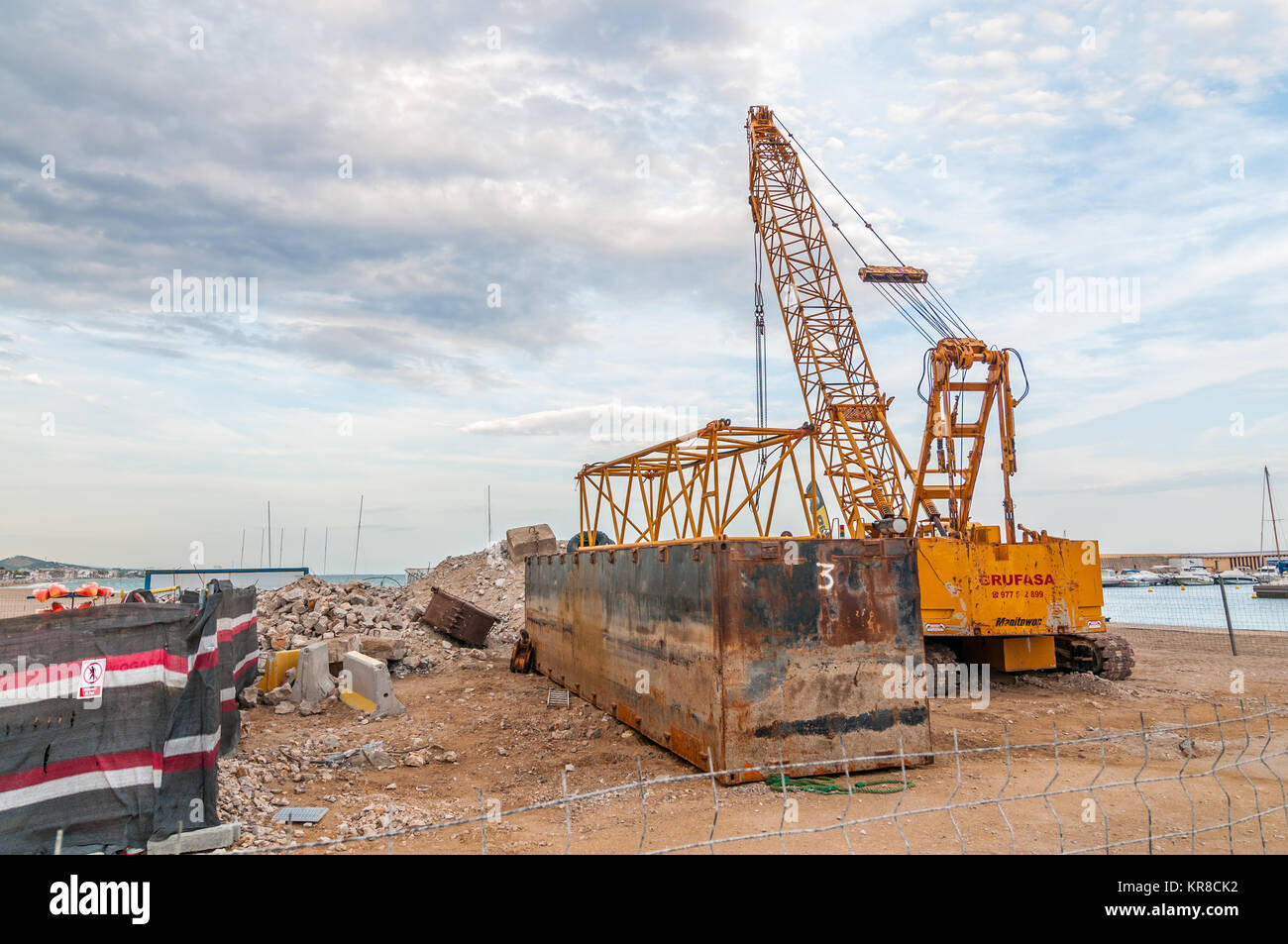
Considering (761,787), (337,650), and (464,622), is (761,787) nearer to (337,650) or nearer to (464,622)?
(337,650)

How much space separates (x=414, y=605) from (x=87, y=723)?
16235mm

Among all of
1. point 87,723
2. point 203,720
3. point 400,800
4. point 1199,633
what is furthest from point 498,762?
point 1199,633

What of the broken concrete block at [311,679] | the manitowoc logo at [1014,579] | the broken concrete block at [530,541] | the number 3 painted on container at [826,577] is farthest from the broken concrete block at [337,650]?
the broken concrete block at [530,541]

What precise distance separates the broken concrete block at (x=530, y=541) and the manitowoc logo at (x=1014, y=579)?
18.3 m

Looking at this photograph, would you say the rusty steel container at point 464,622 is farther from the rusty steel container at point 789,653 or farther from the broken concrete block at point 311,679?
the rusty steel container at point 789,653

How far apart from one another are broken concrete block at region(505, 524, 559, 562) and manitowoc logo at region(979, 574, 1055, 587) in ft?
60.1

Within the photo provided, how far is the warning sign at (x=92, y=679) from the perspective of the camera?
17.6 ft

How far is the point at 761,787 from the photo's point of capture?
26.0 feet

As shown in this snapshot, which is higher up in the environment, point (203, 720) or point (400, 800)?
point (203, 720)

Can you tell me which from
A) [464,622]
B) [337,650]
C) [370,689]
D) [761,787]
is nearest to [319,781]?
[370,689]

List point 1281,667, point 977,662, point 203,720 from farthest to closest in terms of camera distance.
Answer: point 1281,667
point 977,662
point 203,720

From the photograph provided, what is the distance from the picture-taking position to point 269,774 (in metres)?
8.44
